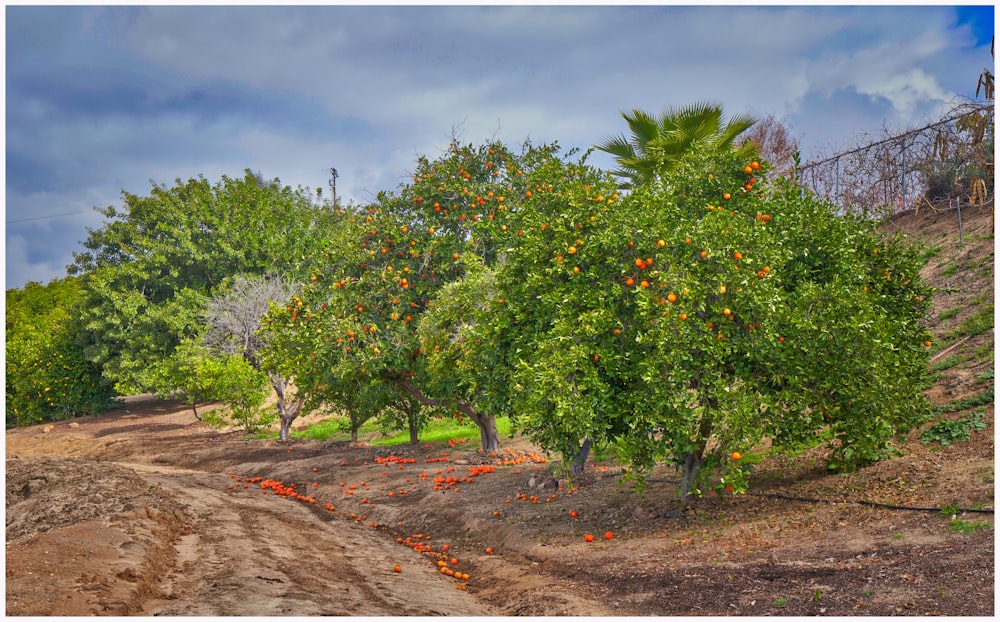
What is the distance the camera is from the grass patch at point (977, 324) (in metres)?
12.8

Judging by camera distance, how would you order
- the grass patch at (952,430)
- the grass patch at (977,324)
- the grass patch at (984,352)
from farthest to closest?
1. the grass patch at (977,324)
2. the grass patch at (984,352)
3. the grass patch at (952,430)

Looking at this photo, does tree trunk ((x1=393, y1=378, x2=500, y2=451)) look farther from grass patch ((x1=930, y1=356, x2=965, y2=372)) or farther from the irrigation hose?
grass patch ((x1=930, y1=356, x2=965, y2=372))

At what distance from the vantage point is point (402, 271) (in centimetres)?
1327

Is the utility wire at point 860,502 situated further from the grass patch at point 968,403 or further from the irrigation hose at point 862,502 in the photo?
the grass patch at point 968,403

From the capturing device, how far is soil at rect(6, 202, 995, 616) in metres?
6.00

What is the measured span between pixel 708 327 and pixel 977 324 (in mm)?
8009

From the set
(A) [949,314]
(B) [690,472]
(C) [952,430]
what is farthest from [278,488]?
(A) [949,314]

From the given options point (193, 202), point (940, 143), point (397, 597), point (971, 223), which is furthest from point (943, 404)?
point (193, 202)

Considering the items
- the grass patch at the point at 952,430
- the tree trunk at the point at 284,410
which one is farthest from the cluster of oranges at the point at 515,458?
the tree trunk at the point at 284,410

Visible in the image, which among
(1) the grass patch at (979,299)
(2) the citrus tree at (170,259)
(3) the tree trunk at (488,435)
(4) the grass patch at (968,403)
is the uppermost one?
(2) the citrus tree at (170,259)

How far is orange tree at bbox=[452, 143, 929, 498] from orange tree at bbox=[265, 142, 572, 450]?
13.0 feet

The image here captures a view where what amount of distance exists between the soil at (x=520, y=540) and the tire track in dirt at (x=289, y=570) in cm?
4

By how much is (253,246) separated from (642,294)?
27.0 metres

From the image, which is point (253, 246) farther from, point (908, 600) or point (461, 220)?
point (908, 600)
